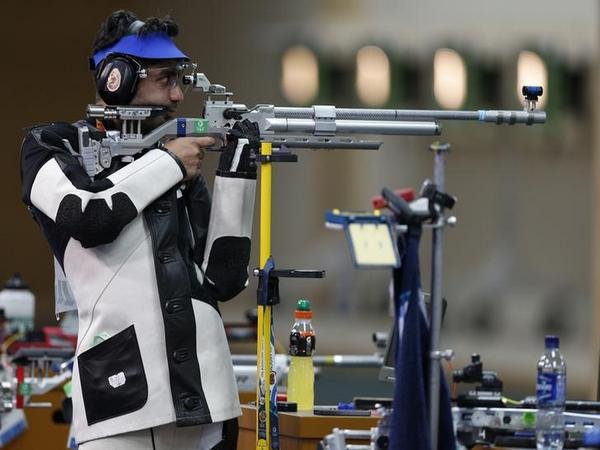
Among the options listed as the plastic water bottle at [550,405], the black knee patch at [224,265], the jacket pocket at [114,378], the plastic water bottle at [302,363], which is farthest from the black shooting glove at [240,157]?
the plastic water bottle at [550,405]

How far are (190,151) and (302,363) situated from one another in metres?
0.92

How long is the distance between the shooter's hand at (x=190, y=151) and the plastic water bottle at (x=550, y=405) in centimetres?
104

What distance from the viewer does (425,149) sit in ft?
41.0

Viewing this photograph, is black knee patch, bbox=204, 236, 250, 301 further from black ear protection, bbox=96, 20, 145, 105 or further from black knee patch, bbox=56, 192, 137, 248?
black ear protection, bbox=96, 20, 145, 105

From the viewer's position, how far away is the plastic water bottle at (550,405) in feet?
14.5

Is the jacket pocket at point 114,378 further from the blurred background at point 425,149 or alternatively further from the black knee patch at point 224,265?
the blurred background at point 425,149

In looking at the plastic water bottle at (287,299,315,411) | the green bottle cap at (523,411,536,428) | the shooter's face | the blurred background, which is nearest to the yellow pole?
the shooter's face

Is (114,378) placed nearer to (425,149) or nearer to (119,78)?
(119,78)

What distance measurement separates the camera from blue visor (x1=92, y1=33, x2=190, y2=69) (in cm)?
484

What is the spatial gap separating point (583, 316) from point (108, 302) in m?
8.70

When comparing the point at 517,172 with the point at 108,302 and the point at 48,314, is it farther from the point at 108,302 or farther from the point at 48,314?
the point at 108,302

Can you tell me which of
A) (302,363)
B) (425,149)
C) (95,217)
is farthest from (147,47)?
(425,149)

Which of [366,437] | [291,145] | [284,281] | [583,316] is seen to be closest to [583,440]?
[366,437]

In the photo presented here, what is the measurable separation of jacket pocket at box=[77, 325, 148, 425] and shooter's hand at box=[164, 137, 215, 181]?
448 mm
